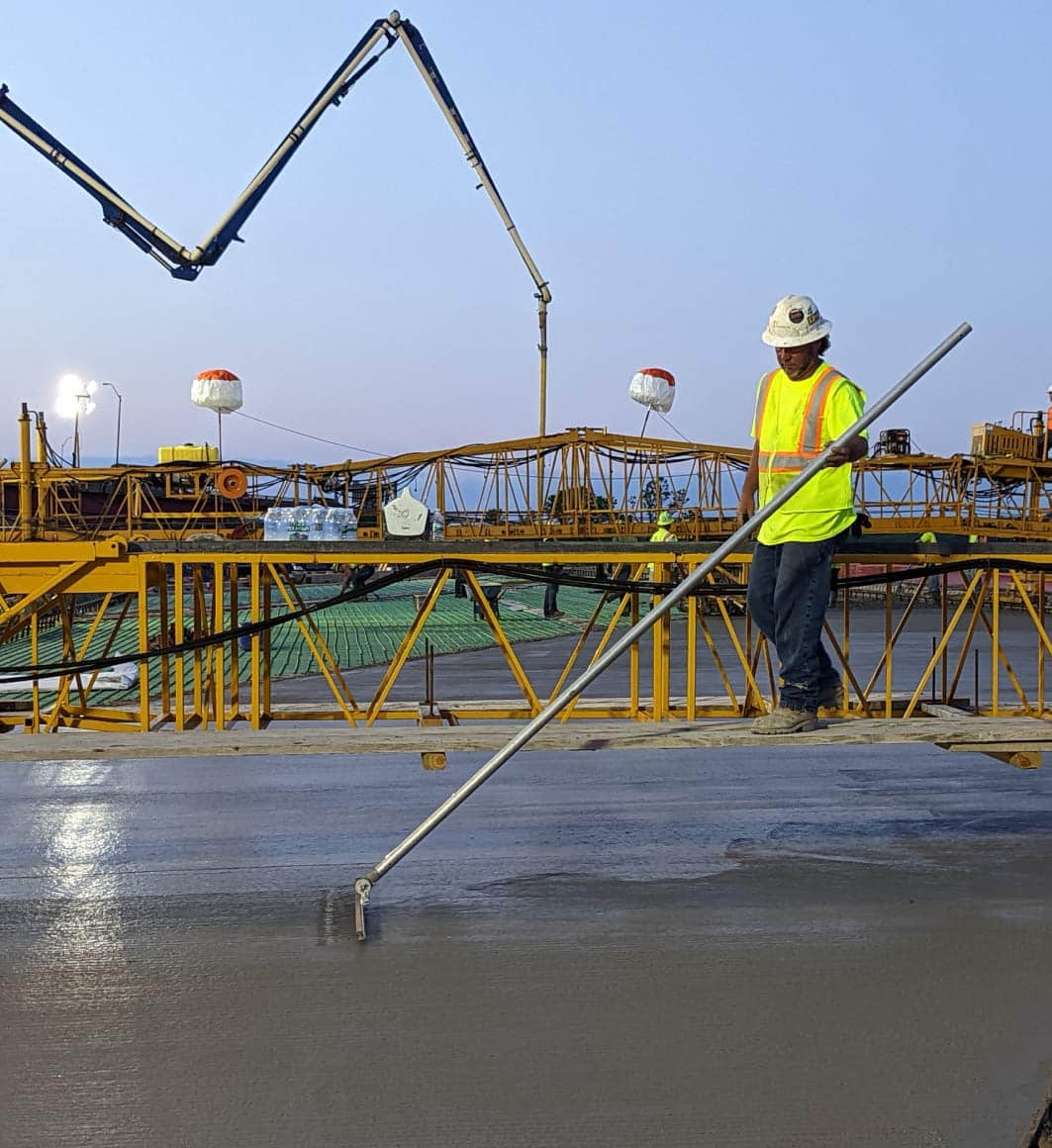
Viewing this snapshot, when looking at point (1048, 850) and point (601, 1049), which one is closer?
point (601, 1049)

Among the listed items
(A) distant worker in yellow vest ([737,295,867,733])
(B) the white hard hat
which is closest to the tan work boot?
(A) distant worker in yellow vest ([737,295,867,733])

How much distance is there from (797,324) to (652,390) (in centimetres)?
3430

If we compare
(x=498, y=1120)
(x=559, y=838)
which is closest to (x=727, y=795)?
(x=559, y=838)

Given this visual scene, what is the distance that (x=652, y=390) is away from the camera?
39531 millimetres

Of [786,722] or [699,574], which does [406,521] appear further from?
[699,574]

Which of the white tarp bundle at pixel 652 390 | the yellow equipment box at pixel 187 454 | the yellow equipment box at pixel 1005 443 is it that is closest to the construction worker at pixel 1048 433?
the yellow equipment box at pixel 1005 443

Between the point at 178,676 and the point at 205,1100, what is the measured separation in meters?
3.40

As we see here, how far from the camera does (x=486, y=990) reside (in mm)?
4938

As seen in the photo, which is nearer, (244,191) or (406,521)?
(406,521)

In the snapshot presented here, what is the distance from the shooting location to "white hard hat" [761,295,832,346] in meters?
5.68

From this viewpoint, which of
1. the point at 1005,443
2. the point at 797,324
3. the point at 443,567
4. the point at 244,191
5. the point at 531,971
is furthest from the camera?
the point at 1005,443

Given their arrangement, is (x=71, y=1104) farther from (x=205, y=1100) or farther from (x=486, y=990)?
(x=486, y=990)

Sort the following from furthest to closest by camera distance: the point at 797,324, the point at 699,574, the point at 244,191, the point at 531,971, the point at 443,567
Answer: the point at 244,191 < the point at 443,567 < the point at 797,324 < the point at 531,971 < the point at 699,574

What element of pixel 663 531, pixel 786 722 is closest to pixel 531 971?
pixel 786 722
